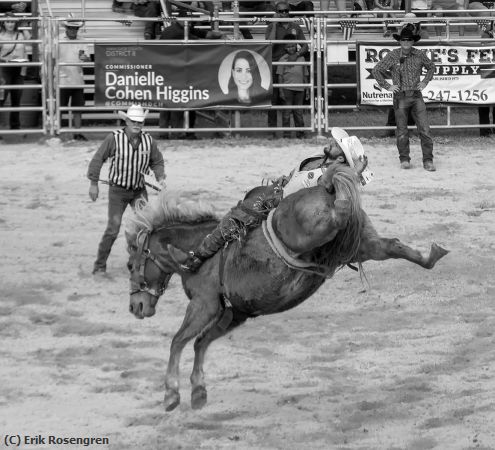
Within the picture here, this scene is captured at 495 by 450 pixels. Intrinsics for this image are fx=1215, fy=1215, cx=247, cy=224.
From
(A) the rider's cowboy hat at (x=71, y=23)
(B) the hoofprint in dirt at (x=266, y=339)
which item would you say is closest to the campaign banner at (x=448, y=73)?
(B) the hoofprint in dirt at (x=266, y=339)

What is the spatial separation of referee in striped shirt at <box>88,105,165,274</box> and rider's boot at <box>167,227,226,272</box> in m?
3.73

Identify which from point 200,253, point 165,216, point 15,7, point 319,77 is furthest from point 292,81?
point 200,253

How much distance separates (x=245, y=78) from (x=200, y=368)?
9165mm

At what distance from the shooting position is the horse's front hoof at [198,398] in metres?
7.95

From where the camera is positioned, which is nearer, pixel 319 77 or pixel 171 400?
pixel 171 400

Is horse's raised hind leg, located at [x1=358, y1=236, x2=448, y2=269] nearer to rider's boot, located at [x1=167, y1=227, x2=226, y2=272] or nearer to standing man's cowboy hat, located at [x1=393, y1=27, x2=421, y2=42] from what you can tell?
rider's boot, located at [x1=167, y1=227, x2=226, y2=272]

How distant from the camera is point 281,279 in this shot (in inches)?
300

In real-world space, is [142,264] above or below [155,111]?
below

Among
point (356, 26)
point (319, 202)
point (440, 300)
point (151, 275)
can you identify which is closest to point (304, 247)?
point (319, 202)

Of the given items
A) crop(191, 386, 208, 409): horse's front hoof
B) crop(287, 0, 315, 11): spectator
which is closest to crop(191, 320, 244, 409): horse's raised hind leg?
crop(191, 386, 208, 409): horse's front hoof

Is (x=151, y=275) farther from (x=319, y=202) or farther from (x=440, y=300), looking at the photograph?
(x=440, y=300)

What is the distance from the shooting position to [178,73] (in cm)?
1677

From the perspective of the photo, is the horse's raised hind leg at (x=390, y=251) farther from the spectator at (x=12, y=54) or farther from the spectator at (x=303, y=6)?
the spectator at (x=303, y=6)

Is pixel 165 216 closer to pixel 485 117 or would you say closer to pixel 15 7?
pixel 15 7
